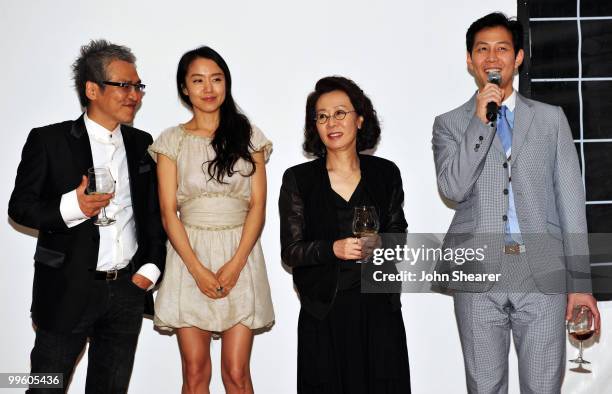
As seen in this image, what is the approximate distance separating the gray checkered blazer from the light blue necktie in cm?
4

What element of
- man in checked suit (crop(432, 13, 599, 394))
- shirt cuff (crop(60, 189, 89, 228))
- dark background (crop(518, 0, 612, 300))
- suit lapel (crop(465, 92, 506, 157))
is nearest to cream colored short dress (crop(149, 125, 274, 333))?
shirt cuff (crop(60, 189, 89, 228))

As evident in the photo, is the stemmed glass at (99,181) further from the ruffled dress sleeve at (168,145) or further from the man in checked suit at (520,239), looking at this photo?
the man in checked suit at (520,239)

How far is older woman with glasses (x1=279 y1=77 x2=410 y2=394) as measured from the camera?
10.8 feet

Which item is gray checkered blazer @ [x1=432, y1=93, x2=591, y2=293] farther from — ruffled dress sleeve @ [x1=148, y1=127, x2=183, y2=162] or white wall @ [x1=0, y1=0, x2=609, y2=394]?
ruffled dress sleeve @ [x1=148, y1=127, x2=183, y2=162]

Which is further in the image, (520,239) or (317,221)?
(317,221)

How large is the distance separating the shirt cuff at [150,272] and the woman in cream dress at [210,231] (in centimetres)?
9

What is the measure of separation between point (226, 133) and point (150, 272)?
2.54 feet

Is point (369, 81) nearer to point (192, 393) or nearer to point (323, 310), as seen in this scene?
point (323, 310)

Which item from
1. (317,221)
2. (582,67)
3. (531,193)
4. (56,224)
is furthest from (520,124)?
(56,224)

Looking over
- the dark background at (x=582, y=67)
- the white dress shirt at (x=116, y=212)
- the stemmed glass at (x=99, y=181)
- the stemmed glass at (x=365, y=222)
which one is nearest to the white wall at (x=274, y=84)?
the dark background at (x=582, y=67)

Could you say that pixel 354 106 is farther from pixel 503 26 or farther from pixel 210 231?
pixel 210 231

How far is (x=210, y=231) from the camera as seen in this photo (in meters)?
3.46

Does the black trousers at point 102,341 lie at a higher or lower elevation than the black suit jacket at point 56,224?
lower

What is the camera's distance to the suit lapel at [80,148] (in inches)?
131
